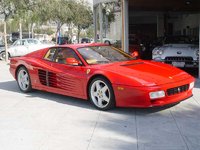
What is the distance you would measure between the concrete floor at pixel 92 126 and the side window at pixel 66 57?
0.87m

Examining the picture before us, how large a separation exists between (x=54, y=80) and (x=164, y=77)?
2485 millimetres

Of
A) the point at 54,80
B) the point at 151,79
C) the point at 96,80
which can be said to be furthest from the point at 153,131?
the point at 54,80

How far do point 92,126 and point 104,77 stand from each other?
1146 mm

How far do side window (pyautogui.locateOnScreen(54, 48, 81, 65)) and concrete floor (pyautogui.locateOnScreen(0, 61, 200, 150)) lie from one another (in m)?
0.87

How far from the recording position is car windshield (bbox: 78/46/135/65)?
716cm

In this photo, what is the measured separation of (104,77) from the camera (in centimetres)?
654

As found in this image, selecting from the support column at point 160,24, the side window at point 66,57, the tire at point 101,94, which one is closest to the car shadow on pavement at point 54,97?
the tire at point 101,94

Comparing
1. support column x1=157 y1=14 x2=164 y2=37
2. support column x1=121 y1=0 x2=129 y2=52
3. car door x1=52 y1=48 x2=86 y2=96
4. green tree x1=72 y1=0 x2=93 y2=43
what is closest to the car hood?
car door x1=52 y1=48 x2=86 y2=96

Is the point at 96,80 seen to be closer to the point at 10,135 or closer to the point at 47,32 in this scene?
the point at 10,135

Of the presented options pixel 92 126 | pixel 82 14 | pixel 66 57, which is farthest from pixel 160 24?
pixel 92 126

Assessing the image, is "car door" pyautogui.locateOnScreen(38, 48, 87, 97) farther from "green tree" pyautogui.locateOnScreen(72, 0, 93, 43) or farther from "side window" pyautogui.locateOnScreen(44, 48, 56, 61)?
"green tree" pyautogui.locateOnScreen(72, 0, 93, 43)

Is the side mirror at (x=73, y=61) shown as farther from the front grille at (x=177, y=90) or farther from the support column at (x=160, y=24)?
the support column at (x=160, y=24)

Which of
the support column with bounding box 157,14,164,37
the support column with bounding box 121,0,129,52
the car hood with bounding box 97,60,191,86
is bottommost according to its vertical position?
the car hood with bounding box 97,60,191,86

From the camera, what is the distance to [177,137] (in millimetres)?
5074
